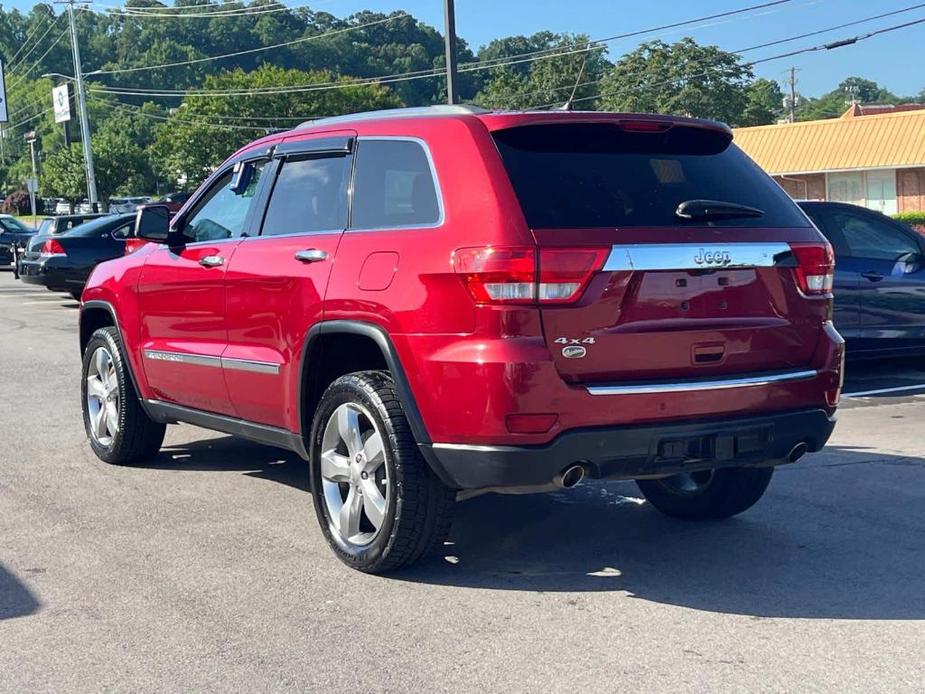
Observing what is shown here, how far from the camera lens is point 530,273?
4.58m

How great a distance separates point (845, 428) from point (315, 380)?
4675 millimetres

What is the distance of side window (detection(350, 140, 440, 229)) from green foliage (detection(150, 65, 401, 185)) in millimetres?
84287

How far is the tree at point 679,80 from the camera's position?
71438mm

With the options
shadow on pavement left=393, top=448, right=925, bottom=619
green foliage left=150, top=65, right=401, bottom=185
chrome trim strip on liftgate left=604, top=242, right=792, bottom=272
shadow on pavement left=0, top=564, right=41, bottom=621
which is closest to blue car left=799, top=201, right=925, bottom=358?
shadow on pavement left=393, top=448, right=925, bottom=619

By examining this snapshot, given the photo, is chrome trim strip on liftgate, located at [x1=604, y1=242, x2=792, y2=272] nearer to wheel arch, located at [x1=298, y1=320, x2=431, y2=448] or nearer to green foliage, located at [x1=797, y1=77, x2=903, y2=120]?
wheel arch, located at [x1=298, y1=320, x2=431, y2=448]

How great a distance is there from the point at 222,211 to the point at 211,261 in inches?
14.3

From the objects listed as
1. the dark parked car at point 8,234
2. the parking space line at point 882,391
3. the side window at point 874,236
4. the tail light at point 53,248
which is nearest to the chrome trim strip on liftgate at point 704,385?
the parking space line at point 882,391

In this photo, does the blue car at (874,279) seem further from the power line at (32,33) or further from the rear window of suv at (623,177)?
the power line at (32,33)

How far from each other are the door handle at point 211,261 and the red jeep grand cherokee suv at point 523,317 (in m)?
0.30

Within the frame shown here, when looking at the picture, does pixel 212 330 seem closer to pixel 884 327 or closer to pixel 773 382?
pixel 773 382

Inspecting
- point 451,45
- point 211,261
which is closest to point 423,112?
point 211,261

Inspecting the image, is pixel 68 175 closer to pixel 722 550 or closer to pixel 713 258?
pixel 722 550

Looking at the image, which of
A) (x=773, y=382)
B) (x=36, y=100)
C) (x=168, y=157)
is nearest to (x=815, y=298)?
(x=773, y=382)

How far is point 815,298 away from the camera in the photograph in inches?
206
